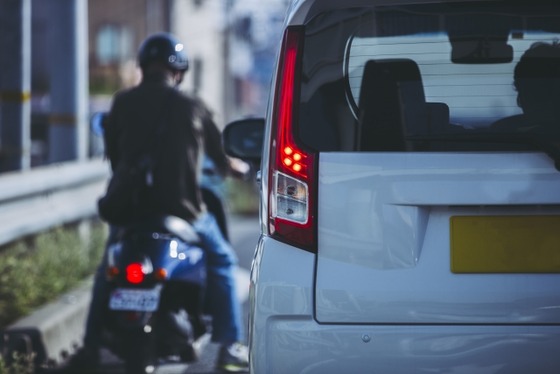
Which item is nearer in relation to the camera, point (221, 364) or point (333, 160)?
point (333, 160)

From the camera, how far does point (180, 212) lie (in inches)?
241

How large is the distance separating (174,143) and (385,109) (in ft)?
8.44

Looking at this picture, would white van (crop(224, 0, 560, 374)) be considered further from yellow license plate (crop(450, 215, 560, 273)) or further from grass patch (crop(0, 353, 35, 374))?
grass patch (crop(0, 353, 35, 374))

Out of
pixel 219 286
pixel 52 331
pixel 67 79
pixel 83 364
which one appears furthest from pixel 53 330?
pixel 67 79

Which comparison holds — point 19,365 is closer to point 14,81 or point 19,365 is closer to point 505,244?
point 505,244

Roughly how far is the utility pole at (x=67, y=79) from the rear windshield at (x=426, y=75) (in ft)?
22.4

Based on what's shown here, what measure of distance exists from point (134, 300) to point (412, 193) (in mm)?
2375

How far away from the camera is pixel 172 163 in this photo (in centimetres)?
614

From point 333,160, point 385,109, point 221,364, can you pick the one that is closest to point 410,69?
point 385,109

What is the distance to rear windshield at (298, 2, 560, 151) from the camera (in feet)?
12.1

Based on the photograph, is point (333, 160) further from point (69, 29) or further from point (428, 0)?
point (69, 29)

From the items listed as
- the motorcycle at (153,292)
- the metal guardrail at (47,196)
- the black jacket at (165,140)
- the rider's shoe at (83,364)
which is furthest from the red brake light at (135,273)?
the metal guardrail at (47,196)

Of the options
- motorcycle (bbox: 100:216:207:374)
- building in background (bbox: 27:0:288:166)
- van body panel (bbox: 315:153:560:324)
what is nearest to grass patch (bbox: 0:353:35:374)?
motorcycle (bbox: 100:216:207:374)

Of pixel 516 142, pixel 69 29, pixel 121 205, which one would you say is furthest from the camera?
pixel 69 29
